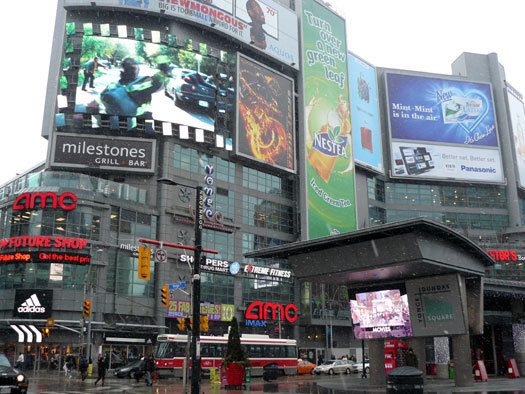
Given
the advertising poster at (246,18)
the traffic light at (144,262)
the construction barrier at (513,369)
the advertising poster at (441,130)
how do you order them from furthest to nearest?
the advertising poster at (441,130) < the advertising poster at (246,18) < the construction barrier at (513,369) < the traffic light at (144,262)

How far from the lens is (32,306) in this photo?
176ft

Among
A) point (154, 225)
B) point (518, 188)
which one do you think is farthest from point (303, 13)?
point (518, 188)

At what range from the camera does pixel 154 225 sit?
2539 inches

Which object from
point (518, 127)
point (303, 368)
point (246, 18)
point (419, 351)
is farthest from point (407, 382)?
point (518, 127)

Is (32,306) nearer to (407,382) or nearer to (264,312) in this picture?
(264,312)

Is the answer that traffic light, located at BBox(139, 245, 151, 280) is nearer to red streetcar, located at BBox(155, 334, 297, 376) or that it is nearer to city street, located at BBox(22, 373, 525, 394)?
city street, located at BBox(22, 373, 525, 394)

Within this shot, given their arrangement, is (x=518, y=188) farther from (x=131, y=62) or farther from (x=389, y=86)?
(x=131, y=62)

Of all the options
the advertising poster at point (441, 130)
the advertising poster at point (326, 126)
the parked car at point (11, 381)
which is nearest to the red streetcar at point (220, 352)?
the parked car at point (11, 381)

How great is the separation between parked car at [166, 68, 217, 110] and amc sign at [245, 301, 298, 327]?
2660 cm

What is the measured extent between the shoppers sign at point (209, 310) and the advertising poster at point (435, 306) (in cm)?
3257

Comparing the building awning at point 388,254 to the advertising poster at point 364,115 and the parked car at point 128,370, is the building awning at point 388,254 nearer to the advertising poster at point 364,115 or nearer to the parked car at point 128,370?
the parked car at point 128,370

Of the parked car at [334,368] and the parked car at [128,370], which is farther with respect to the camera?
the parked car at [334,368]

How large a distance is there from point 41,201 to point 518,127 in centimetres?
9112

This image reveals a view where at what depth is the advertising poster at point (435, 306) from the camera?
2972 cm
